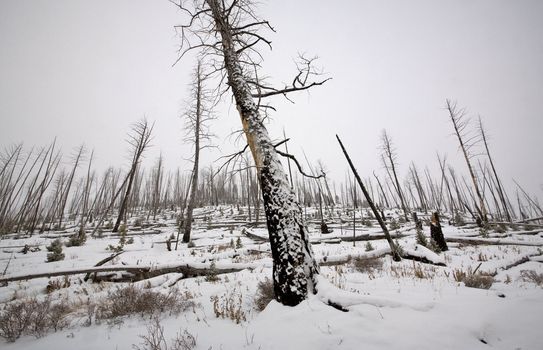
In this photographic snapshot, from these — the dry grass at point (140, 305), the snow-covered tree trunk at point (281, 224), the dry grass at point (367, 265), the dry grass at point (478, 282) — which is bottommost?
the dry grass at point (367, 265)

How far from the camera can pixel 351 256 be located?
6.32 meters

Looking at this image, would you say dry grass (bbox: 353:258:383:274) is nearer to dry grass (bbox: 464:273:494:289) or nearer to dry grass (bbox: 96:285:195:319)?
dry grass (bbox: 464:273:494:289)

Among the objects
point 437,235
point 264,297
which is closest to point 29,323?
point 264,297

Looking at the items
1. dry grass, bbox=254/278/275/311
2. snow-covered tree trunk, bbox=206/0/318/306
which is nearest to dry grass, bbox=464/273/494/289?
snow-covered tree trunk, bbox=206/0/318/306

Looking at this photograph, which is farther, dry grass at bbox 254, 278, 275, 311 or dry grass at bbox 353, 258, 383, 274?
dry grass at bbox 353, 258, 383, 274

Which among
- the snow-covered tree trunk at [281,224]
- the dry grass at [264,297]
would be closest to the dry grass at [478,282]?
the snow-covered tree trunk at [281,224]

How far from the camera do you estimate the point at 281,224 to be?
→ 299 cm

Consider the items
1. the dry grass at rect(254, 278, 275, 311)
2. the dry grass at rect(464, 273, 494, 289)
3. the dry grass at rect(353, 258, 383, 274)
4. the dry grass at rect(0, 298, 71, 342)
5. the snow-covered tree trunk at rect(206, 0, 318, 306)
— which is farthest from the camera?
the dry grass at rect(353, 258, 383, 274)

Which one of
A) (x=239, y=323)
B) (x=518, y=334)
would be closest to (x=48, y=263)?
(x=239, y=323)

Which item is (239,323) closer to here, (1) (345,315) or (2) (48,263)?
(1) (345,315)

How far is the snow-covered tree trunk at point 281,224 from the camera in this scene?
2840 millimetres

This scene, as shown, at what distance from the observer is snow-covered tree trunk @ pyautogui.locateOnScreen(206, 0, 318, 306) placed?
9.32 ft

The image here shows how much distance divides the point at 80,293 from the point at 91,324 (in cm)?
208

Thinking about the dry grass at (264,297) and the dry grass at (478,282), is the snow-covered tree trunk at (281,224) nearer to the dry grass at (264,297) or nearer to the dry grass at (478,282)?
the dry grass at (264,297)
